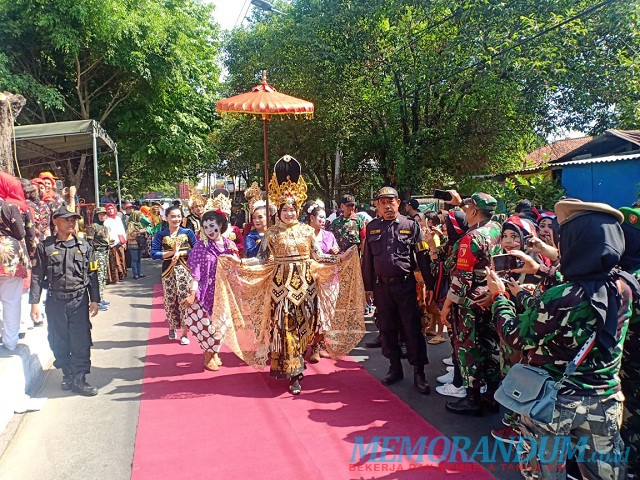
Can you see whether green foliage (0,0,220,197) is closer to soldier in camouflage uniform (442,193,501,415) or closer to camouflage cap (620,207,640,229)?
soldier in camouflage uniform (442,193,501,415)

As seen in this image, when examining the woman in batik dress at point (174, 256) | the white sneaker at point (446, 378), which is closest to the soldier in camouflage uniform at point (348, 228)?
the woman in batik dress at point (174, 256)

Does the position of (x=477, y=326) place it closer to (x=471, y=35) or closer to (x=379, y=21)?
(x=471, y=35)

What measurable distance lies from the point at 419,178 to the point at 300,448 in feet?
37.5

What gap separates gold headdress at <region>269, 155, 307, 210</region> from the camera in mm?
5125

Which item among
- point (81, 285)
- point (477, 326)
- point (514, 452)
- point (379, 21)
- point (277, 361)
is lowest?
point (514, 452)

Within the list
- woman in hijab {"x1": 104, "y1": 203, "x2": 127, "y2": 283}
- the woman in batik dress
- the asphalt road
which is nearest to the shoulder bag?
the asphalt road

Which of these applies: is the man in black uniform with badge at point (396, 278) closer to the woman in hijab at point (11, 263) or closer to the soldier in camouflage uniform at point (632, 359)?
the soldier in camouflage uniform at point (632, 359)

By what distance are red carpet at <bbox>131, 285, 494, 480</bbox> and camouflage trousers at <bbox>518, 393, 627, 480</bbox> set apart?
3.36 feet

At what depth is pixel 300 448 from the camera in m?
3.86

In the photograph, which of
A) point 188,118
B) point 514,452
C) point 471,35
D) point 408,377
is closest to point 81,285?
point 408,377

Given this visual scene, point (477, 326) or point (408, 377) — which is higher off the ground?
point (477, 326)

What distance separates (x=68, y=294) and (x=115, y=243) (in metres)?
6.46

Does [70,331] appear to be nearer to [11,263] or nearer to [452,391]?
[11,263]

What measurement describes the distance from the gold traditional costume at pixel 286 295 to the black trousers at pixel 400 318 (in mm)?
410
